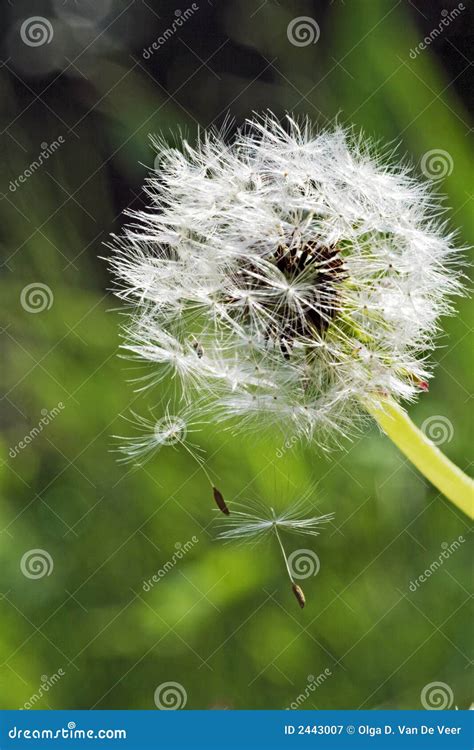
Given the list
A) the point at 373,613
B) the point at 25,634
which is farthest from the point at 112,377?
the point at 373,613

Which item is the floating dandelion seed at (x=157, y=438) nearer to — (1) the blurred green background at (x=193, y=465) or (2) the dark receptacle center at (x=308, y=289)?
(1) the blurred green background at (x=193, y=465)

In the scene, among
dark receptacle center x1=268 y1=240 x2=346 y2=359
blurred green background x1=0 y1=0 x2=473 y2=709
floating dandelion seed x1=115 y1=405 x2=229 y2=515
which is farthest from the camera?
blurred green background x1=0 y1=0 x2=473 y2=709

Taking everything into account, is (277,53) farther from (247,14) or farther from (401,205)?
(401,205)

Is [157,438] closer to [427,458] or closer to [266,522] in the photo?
[266,522]

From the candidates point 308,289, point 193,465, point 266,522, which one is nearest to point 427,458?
point 308,289

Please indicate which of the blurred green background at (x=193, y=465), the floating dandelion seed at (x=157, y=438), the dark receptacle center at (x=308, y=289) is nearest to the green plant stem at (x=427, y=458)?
the dark receptacle center at (x=308, y=289)

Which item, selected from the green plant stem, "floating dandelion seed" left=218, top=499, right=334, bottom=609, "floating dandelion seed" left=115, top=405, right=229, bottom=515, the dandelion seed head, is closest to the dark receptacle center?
the dandelion seed head

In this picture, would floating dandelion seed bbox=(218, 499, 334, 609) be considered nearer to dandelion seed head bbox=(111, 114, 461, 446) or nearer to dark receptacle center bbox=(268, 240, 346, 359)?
dandelion seed head bbox=(111, 114, 461, 446)
